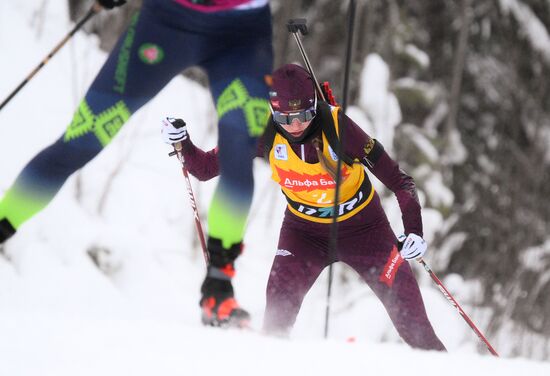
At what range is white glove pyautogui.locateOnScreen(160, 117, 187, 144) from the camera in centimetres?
262

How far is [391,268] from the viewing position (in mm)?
3057

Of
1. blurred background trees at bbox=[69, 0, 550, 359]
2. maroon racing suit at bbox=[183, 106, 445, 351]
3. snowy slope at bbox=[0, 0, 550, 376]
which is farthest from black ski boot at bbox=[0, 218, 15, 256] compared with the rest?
blurred background trees at bbox=[69, 0, 550, 359]

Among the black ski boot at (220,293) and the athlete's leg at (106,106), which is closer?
the black ski boot at (220,293)

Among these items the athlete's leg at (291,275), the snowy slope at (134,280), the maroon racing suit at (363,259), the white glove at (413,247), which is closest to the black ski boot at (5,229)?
the snowy slope at (134,280)

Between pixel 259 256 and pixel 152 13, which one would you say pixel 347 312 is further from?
pixel 152 13

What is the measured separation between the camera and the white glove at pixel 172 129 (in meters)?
2.62

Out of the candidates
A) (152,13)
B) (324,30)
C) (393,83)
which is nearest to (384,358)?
(152,13)

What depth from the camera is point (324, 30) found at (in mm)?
13391

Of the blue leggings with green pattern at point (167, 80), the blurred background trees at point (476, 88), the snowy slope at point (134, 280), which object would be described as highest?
the blue leggings with green pattern at point (167, 80)

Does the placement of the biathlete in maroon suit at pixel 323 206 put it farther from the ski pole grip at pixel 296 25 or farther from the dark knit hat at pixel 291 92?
the ski pole grip at pixel 296 25

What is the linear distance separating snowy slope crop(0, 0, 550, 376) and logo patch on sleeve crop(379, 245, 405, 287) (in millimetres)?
618

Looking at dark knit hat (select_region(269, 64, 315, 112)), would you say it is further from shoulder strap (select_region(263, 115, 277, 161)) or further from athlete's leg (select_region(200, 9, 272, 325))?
athlete's leg (select_region(200, 9, 272, 325))

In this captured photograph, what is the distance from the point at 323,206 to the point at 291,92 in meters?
0.62

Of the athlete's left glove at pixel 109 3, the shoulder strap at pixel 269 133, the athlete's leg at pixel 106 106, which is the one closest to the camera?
the athlete's leg at pixel 106 106
